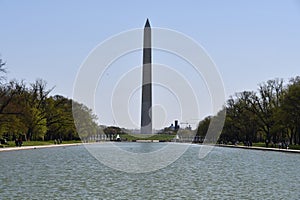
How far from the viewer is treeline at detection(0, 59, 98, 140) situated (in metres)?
64.5

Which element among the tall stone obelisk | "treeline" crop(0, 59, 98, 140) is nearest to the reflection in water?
"treeline" crop(0, 59, 98, 140)

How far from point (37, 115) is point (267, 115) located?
3476cm

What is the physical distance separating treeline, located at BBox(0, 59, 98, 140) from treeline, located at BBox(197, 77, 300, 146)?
29351mm

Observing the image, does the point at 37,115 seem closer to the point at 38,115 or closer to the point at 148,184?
the point at 38,115

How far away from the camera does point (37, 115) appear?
79.2 meters

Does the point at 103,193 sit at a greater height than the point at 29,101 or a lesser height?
lesser

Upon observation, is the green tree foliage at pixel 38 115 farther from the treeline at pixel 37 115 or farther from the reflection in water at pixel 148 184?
the reflection in water at pixel 148 184

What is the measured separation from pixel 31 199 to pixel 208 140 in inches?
4082

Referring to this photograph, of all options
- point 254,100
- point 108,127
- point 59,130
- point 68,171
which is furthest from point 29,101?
point 108,127

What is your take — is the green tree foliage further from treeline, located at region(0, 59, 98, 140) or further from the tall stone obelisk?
the tall stone obelisk

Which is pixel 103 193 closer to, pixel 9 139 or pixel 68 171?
pixel 68 171

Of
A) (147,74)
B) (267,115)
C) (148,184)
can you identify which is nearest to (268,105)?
(267,115)

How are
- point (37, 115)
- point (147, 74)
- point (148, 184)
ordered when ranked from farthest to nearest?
point (147, 74) → point (37, 115) → point (148, 184)

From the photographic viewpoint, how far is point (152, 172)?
108ft
